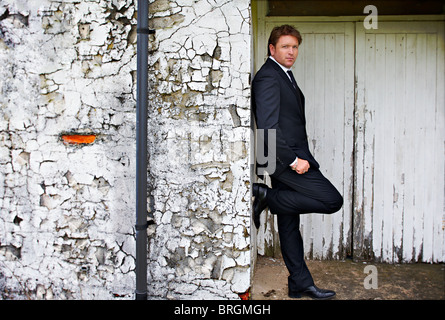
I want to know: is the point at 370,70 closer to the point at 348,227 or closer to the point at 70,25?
the point at 348,227

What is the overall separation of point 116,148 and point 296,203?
140 centimetres

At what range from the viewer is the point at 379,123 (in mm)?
4051

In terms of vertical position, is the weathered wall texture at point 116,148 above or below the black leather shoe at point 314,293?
above

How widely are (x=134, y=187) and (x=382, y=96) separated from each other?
2.52 meters

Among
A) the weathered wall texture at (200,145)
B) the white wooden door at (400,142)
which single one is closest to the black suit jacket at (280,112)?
the weathered wall texture at (200,145)

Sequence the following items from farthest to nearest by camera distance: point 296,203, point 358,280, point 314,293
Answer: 1. point 358,280
2. point 314,293
3. point 296,203

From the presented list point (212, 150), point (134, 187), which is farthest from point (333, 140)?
point (134, 187)

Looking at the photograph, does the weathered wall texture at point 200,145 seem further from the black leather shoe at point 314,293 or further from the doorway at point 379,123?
the doorway at point 379,123

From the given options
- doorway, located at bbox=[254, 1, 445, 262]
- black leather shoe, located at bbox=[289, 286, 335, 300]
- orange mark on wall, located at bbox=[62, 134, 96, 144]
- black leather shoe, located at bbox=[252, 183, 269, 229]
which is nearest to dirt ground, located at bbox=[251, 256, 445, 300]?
black leather shoe, located at bbox=[289, 286, 335, 300]

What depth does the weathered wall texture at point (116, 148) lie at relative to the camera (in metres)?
3.07

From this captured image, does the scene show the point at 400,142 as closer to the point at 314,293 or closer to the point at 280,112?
the point at 280,112

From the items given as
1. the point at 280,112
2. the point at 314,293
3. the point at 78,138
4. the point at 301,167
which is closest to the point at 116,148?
the point at 78,138

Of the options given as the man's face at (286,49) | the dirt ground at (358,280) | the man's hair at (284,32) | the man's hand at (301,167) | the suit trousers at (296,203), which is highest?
the man's hair at (284,32)

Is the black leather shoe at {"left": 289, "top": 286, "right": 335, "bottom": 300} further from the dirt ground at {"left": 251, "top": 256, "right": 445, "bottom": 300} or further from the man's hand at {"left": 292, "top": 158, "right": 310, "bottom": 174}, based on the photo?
the man's hand at {"left": 292, "top": 158, "right": 310, "bottom": 174}
